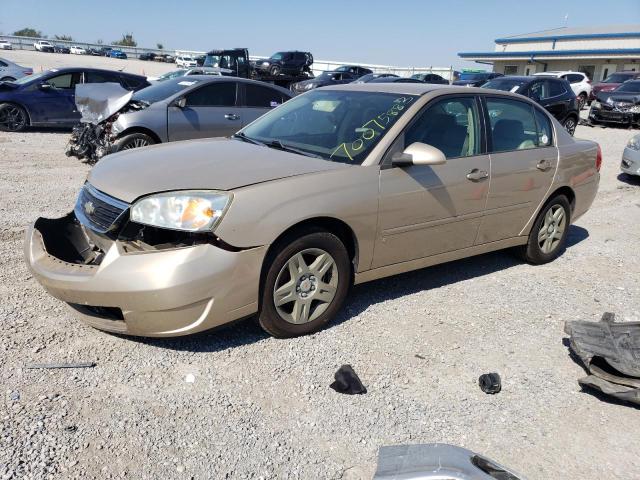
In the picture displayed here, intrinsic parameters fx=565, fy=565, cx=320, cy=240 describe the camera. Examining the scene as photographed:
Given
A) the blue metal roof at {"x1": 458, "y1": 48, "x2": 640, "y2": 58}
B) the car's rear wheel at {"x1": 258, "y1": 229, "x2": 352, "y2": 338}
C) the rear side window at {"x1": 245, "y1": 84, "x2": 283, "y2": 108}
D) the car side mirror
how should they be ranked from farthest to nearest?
the blue metal roof at {"x1": 458, "y1": 48, "x2": 640, "y2": 58} < the rear side window at {"x1": 245, "y1": 84, "x2": 283, "y2": 108} < the car side mirror < the car's rear wheel at {"x1": 258, "y1": 229, "x2": 352, "y2": 338}

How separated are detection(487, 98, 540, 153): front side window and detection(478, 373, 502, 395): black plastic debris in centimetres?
209

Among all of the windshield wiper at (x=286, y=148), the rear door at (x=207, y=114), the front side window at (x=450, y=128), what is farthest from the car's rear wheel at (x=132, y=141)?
the front side window at (x=450, y=128)

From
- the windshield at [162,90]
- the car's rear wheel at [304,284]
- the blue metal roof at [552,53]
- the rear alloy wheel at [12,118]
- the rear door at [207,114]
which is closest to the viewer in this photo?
the car's rear wheel at [304,284]

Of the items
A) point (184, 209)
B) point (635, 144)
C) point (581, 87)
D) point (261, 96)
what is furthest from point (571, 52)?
point (184, 209)

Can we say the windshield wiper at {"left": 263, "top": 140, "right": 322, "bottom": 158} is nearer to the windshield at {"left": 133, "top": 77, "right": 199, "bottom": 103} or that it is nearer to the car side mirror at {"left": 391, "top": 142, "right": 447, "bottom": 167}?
the car side mirror at {"left": 391, "top": 142, "right": 447, "bottom": 167}

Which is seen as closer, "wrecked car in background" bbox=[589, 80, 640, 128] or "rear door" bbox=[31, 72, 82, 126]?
"rear door" bbox=[31, 72, 82, 126]

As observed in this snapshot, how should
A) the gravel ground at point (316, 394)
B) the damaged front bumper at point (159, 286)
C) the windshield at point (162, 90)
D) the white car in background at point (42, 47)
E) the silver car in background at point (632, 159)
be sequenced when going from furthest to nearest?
the white car in background at point (42, 47), the silver car in background at point (632, 159), the windshield at point (162, 90), the damaged front bumper at point (159, 286), the gravel ground at point (316, 394)

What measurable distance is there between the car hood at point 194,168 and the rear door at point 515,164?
1.59 metres

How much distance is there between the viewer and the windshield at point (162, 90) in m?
9.25

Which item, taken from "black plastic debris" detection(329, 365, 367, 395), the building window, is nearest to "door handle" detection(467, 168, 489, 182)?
"black plastic debris" detection(329, 365, 367, 395)

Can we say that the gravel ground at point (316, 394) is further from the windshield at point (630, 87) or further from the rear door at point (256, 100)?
the windshield at point (630, 87)

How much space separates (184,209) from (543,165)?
343 centimetres

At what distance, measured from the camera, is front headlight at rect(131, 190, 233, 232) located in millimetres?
3254

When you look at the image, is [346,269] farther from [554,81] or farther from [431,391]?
[554,81]
